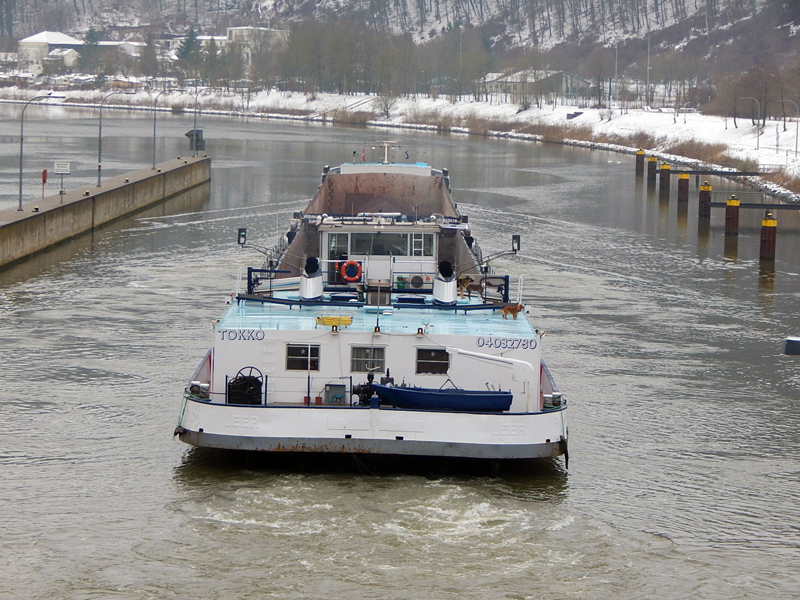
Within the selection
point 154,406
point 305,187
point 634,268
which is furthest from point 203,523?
point 305,187

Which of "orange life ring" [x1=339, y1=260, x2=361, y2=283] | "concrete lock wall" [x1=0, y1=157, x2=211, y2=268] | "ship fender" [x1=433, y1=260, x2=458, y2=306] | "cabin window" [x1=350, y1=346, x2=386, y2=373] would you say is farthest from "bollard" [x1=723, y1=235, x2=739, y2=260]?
"cabin window" [x1=350, y1=346, x2=386, y2=373]

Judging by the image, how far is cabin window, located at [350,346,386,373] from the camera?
73.5ft

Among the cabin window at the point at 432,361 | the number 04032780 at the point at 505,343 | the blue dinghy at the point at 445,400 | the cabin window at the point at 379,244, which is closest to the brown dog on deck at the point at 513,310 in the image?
the number 04032780 at the point at 505,343

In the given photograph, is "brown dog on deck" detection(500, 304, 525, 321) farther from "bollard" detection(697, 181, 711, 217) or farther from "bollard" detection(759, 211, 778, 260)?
"bollard" detection(697, 181, 711, 217)

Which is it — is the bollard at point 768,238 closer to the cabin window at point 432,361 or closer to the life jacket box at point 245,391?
the cabin window at point 432,361

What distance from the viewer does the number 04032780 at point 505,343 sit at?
2227cm

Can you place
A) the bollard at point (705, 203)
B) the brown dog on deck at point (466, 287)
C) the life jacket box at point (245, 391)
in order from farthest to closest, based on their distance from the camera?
the bollard at point (705, 203)
the brown dog on deck at point (466, 287)
the life jacket box at point (245, 391)

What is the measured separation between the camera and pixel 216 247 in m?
50.3

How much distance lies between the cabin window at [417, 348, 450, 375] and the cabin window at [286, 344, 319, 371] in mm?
1932

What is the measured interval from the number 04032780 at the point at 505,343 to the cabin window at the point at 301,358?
304 centimetres

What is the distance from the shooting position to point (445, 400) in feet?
69.4

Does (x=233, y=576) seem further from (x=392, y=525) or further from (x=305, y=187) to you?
(x=305, y=187)

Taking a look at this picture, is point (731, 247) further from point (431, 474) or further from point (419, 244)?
point (431, 474)

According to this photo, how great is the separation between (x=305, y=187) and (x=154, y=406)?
47685 mm
